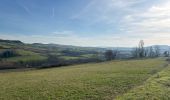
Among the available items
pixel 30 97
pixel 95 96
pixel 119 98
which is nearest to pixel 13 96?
→ pixel 30 97

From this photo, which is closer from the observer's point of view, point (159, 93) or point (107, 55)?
point (159, 93)

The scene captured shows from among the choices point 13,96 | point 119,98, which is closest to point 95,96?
point 119,98

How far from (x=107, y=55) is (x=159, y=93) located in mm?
117581

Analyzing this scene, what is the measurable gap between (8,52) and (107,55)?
65231mm

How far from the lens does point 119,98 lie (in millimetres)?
19125

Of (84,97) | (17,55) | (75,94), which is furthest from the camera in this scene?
(17,55)

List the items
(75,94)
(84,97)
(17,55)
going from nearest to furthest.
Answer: (84,97) < (75,94) < (17,55)

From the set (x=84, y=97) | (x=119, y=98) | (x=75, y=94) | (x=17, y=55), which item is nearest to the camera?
(x=119, y=98)

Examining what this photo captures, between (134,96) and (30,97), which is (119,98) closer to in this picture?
(134,96)

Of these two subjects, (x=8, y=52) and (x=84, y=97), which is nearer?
(x=84, y=97)

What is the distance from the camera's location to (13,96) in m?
21.9

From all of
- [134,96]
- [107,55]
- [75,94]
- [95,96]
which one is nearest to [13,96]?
[75,94]

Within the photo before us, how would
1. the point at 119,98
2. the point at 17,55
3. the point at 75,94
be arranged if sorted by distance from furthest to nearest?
the point at 17,55 → the point at 75,94 → the point at 119,98

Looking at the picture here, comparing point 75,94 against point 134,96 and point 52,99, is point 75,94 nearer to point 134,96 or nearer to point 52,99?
point 52,99
